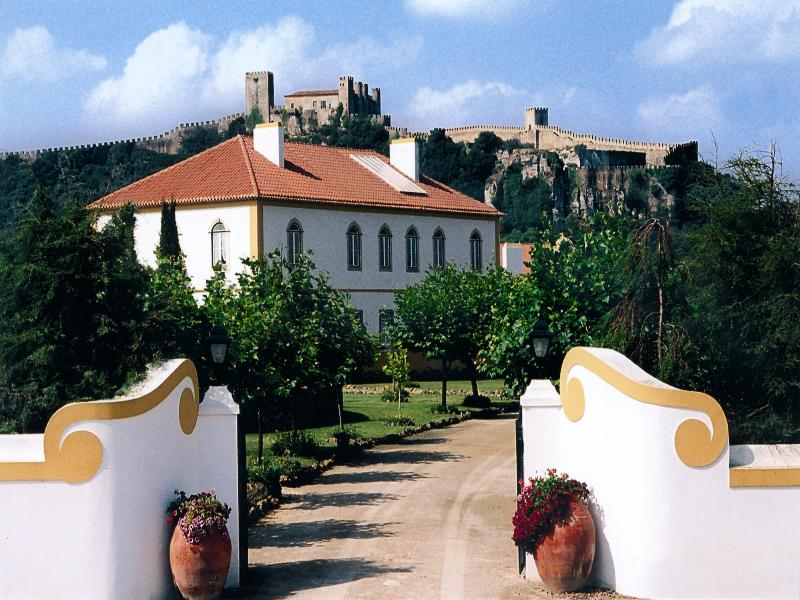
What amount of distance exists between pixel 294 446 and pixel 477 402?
1293 cm

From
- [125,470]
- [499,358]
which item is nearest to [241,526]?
[125,470]

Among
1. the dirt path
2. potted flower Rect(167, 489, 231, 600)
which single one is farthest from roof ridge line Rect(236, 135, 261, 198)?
potted flower Rect(167, 489, 231, 600)

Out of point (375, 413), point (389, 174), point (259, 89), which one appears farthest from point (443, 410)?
point (259, 89)

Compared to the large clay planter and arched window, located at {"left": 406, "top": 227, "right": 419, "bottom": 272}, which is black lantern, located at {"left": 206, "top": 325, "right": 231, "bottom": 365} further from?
arched window, located at {"left": 406, "top": 227, "right": 419, "bottom": 272}

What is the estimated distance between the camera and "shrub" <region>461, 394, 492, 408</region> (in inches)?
1473

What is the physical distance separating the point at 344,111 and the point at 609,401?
5080 inches

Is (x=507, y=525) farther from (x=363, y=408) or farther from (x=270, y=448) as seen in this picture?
(x=363, y=408)

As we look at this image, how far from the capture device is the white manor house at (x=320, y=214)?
162 ft

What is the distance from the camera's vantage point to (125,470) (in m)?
11.3

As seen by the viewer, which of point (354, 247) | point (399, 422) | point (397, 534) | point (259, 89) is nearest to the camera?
point (397, 534)

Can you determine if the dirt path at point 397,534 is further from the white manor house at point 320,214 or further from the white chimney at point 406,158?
the white chimney at point 406,158

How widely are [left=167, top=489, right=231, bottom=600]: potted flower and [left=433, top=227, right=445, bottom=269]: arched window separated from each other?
44.7 meters

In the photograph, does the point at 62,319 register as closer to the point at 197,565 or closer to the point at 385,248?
the point at 197,565

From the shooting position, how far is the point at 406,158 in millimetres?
59344
